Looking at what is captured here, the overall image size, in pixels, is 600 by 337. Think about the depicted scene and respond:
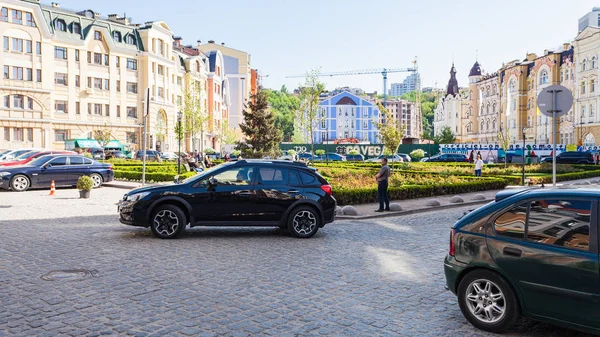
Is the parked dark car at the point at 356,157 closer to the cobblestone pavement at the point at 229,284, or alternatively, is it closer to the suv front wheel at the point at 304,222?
the cobblestone pavement at the point at 229,284

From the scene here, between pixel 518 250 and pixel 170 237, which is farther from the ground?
pixel 518 250

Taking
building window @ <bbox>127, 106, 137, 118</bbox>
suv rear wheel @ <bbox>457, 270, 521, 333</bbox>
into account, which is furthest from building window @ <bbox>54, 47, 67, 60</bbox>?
suv rear wheel @ <bbox>457, 270, 521, 333</bbox>

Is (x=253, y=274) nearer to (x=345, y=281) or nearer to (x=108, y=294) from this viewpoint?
(x=345, y=281)

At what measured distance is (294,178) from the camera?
11.1 metres

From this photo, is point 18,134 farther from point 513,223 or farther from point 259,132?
point 513,223

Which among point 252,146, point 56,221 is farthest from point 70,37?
point 56,221

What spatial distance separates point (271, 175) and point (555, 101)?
5.82 metres

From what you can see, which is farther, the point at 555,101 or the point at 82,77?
the point at 82,77

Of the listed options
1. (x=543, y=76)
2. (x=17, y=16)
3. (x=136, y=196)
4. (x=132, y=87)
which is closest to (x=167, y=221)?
(x=136, y=196)

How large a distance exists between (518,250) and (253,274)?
154 inches

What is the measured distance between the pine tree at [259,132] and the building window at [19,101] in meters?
21.5

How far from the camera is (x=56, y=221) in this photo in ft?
42.7

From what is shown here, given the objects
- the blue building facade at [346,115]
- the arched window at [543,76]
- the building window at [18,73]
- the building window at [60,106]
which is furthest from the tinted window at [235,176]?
the blue building facade at [346,115]

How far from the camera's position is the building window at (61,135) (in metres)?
52.6
